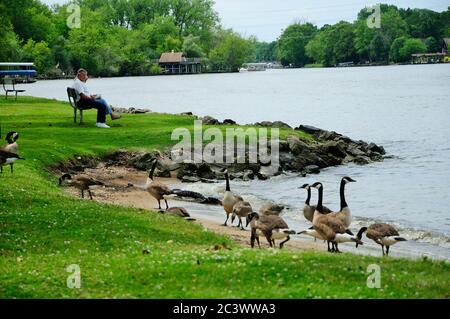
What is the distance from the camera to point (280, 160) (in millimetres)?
40750

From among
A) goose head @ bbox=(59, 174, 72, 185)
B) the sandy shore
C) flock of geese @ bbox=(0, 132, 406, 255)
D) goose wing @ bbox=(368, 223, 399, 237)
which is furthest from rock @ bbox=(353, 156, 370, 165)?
goose wing @ bbox=(368, 223, 399, 237)

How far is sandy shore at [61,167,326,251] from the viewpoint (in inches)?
898

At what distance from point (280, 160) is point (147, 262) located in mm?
26760

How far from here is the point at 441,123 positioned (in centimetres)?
7831

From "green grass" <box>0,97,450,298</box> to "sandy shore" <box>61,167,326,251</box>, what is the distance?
247cm

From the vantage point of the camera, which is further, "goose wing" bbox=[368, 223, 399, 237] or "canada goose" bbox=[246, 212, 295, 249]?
Result: "goose wing" bbox=[368, 223, 399, 237]

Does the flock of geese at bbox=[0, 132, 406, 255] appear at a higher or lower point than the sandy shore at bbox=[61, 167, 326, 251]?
higher

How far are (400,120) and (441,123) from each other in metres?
5.14

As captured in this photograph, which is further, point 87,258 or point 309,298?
point 87,258

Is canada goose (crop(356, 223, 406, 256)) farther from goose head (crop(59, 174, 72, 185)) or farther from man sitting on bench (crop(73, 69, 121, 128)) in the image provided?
man sitting on bench (crop(73, 69, 121, 128))

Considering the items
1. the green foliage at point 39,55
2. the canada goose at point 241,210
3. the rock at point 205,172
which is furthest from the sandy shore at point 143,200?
the green foliage at point 39,55

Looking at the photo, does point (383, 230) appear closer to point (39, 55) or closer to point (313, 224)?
point (313, 224)
